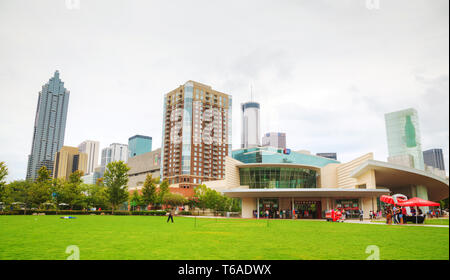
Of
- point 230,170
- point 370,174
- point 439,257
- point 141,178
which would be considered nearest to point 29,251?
point 439,257

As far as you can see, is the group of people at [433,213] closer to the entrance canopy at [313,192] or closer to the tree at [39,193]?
the entrance canopy at [313,192]

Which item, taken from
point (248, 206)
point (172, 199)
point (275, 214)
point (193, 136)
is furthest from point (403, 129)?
point (193, 136)

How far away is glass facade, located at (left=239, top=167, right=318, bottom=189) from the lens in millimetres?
75375

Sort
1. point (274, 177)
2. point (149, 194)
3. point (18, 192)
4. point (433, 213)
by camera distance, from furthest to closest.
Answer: point (274, 177), point (149, 194), point (433, 213), point (18, 192)

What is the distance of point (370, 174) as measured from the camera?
52625 mm

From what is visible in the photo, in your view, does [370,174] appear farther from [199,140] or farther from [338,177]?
[199,140]

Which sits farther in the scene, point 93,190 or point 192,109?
point 192,109

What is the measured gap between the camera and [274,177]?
7538cm

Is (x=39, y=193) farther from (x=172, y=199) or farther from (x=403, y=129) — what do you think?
(x=403, y=129)

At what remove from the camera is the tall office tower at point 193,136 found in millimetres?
137125

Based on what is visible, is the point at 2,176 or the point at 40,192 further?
the point at 40,192

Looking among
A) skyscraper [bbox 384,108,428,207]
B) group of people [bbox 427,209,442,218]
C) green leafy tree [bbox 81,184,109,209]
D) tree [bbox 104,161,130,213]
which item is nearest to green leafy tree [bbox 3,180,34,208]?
tree [bbox 104,161,130,213]

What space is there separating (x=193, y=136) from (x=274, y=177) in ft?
235
